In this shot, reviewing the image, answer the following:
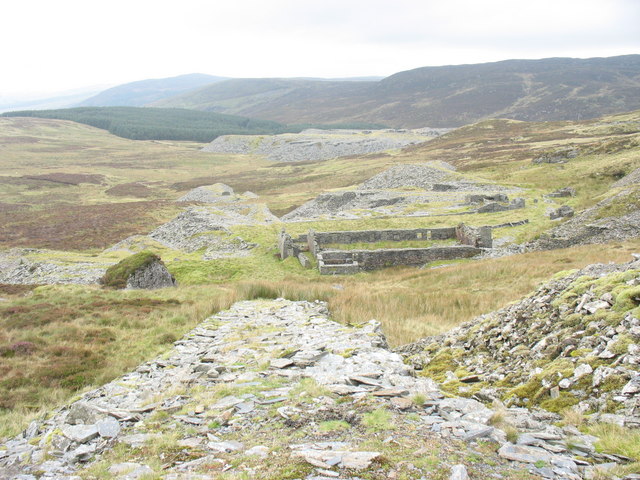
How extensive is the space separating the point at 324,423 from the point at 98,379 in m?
6.59

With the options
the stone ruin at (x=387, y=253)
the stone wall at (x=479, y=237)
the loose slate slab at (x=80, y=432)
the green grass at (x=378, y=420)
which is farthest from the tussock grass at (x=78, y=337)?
the stone wall at (x=479, y=237)

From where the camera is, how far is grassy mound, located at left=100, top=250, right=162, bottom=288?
25344 mm

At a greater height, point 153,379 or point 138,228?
point 153,379

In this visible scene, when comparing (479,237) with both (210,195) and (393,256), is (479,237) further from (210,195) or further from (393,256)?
(210,195)

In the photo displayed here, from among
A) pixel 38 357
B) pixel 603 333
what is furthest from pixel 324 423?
pixel 38 357

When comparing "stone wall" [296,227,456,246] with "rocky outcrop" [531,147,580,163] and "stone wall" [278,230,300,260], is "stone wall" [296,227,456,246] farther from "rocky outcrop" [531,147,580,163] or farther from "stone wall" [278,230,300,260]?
"rocky outcrop" [531,147,580,163]

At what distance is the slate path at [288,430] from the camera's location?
505 centimetres

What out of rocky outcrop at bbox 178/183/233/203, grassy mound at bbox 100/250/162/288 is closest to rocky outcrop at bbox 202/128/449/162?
rocky outcrop at bbox 178/183/233/203

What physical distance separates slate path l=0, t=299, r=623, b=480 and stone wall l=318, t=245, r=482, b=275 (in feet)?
61.6

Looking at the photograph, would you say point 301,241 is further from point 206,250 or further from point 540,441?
point 540,441

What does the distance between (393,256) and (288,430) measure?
23.8 m

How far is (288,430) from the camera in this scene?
6316 millimetres

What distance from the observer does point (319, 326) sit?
1322 centimetres

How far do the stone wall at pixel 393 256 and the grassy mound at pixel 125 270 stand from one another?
10.5 m
